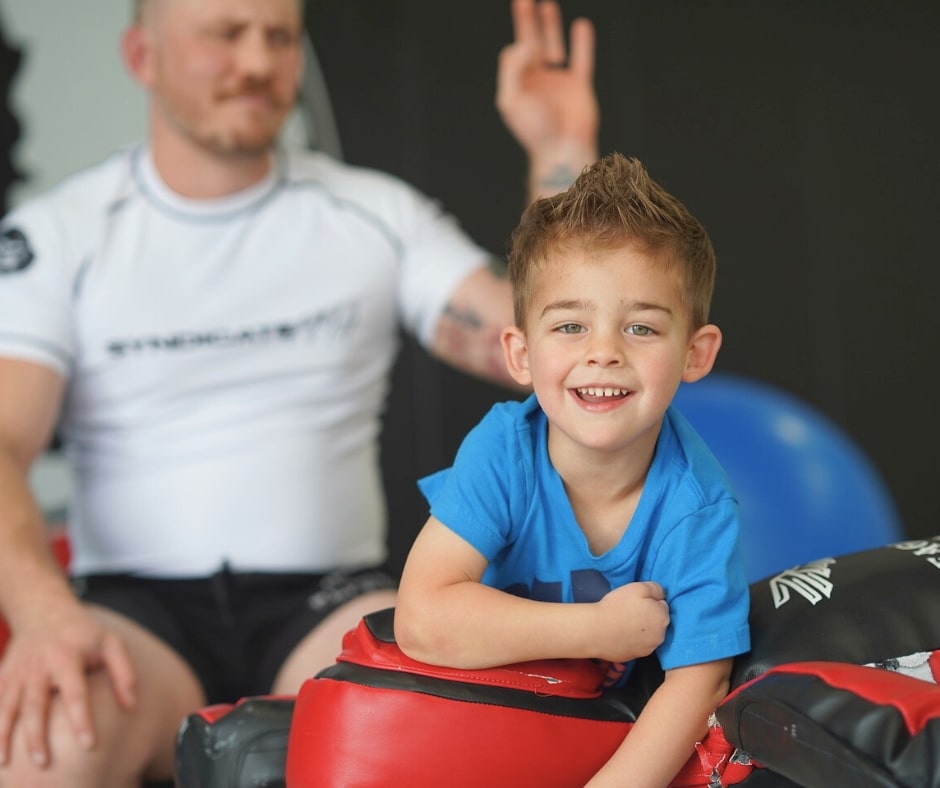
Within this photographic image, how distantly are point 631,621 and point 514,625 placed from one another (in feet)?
0.31

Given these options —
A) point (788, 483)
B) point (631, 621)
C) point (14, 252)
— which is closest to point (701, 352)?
point (631, 621)

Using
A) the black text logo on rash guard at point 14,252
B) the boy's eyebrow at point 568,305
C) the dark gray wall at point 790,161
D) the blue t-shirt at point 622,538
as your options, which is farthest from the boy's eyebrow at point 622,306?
the dark gray wall at point 790,161

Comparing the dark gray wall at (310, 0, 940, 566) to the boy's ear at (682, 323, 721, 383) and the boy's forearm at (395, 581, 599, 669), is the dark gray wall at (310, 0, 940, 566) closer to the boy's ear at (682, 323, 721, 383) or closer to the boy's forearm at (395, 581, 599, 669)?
the boy's ear at (682, 323, 721, 383)

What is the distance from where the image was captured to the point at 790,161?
2600mm

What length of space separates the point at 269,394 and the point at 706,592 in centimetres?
88

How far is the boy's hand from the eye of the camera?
92cm

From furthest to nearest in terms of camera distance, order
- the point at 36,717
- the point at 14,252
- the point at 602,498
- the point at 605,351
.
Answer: the point at 14,252
the point at 36,717
the point at 602,498
the point at 605,351

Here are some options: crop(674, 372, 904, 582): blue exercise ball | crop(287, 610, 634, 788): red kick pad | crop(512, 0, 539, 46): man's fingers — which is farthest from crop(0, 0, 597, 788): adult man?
crop(287, 610, 634, 788): red kick pad

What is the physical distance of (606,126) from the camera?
265cm

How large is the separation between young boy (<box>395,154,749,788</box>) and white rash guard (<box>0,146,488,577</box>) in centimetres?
67

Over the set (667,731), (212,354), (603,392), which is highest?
(603,392)

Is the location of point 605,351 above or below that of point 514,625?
above

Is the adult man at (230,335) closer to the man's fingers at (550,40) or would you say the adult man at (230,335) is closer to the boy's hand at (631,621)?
the man's fingers at (550,40)

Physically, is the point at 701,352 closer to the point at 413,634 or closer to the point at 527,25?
the point at 413,634
